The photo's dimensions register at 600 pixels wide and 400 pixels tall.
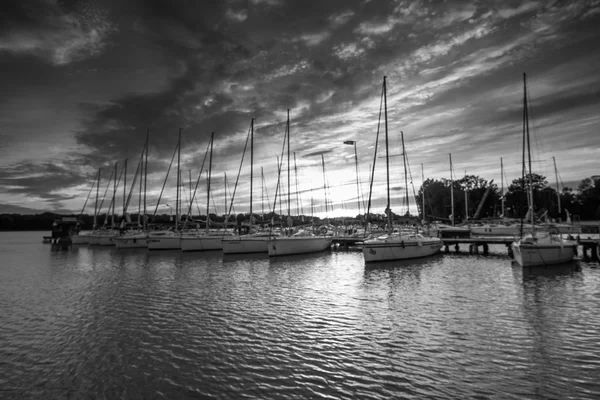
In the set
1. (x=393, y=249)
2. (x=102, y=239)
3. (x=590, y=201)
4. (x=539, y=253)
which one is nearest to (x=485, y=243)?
(x=539, y=253)

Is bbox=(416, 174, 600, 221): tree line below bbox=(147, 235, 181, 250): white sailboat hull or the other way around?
the other way around

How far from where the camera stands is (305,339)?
40.8 ft

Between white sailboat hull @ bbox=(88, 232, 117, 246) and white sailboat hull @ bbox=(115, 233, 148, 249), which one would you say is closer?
white sailboat hull @ bbox=(115, 233, 148, 249)

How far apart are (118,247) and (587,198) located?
432 ft

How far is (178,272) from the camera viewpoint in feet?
100

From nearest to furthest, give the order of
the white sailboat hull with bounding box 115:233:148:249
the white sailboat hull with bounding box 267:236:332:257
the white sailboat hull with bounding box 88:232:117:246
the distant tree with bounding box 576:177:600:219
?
the white sailboat hull with bounding box 267:236:332:257 → the white sailboat hull with bounding box 115:233:148:249 → the white sailboat hull with bounding box 88:232:117:246 → the distant tree with bounding box 576:177:600:219

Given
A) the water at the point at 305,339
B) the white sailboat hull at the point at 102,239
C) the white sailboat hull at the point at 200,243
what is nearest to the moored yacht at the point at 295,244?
the white sailboat hull at the point at 200,243

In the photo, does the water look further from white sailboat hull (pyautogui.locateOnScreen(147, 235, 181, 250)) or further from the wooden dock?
white sailboat hull (pyautogui.locateOnScreen(147, 235, 181, 250))

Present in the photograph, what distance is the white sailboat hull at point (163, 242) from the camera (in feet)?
178

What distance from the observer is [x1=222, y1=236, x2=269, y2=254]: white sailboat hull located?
145 feet

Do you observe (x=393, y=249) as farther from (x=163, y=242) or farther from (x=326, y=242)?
(x=163, y=242)

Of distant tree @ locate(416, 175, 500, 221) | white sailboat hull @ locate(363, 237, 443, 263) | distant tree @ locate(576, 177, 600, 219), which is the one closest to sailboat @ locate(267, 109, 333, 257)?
white sailboat hull @ locate(363, 237, 443, 263)

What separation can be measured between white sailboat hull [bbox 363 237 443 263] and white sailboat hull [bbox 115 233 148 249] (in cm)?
4276

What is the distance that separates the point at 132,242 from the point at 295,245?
33534mm
